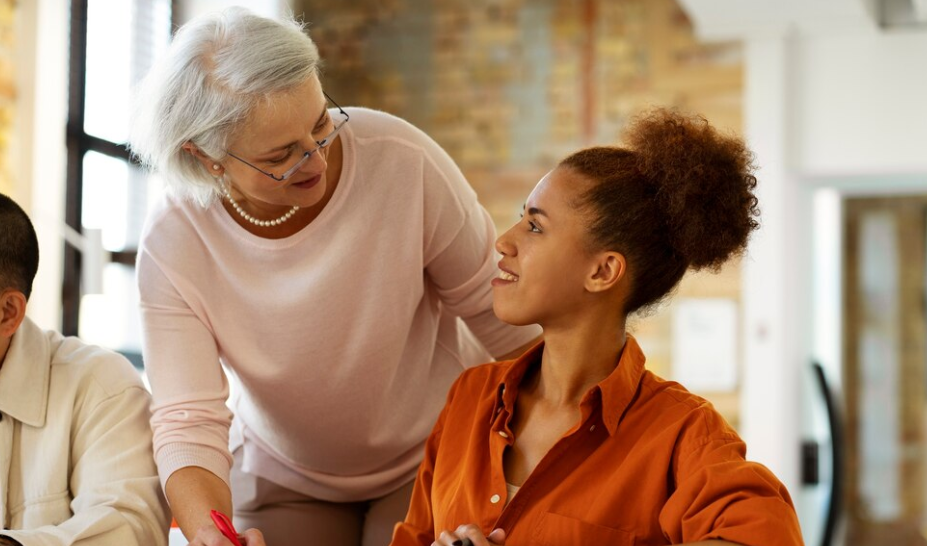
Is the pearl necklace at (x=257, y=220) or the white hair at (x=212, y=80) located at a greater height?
the white hair at (x=212, y=80)

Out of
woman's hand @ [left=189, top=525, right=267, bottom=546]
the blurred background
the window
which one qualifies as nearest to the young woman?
woman's hand @ [left=189, top=525, right=267, bottom=546]

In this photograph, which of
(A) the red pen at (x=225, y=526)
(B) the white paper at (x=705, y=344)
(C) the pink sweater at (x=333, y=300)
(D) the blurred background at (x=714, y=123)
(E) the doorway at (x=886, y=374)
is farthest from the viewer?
(E) the doorway at (x=886, y=374)

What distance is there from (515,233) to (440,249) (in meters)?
0.28

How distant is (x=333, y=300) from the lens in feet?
6.18

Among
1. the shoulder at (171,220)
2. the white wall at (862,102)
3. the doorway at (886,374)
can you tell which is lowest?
the doorway at (886,374)

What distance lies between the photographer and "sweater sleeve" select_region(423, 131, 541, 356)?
193cm

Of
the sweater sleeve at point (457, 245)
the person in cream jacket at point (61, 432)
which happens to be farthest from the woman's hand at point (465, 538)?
the sweater sleeve at point (457, 245)

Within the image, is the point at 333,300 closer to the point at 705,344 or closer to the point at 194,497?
the point at 194,497

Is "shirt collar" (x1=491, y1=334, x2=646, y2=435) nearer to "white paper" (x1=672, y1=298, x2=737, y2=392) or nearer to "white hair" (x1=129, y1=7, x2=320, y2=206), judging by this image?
"white hair" (x1=129, y1=7, x2=320, y2=206)

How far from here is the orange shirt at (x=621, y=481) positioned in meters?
1.38

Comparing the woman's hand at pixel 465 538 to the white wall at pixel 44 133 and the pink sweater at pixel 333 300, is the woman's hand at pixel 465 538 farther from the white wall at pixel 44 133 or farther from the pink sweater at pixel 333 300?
the white wall at pixel 44 133

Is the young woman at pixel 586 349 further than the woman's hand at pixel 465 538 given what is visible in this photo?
Yes

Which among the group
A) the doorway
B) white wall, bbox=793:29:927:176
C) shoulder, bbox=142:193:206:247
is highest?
white wall, bbox=793:29:927:176

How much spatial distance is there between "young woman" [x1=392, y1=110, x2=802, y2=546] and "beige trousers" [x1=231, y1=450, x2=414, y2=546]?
34 centimetres
